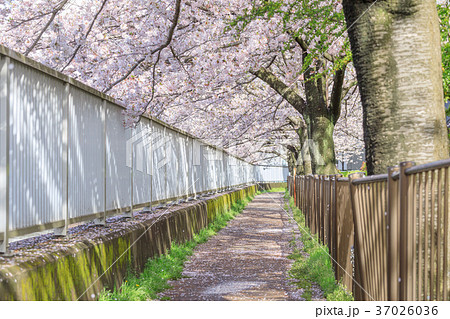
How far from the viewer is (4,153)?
4.66m

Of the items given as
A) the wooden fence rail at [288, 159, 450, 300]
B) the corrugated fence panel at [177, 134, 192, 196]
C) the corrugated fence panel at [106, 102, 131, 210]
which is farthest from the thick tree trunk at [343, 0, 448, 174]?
the corrugated fence panel at [177, 134, 192, 196]

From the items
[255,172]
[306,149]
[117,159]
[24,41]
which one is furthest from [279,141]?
[117,159]

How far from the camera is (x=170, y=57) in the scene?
12945mm

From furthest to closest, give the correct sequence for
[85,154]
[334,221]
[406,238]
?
[334,221], [85,154], [406,238]

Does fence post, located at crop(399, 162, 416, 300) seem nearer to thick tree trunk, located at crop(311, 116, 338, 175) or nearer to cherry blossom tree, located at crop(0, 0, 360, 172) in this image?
cherry blossom tree, located at crop(0, 0, 360, 172)

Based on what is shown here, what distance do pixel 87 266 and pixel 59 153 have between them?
44.9 inches

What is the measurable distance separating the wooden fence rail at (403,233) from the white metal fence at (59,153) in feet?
9.18

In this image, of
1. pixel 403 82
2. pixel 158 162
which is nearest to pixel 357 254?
pixel 403 82

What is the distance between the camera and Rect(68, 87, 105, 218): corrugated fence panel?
6.42 metres

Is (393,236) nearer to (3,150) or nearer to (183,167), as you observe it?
(3,150)

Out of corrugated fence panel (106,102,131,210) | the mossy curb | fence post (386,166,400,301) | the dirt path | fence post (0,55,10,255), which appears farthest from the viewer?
corrugated fence panel (106,102,131,210)

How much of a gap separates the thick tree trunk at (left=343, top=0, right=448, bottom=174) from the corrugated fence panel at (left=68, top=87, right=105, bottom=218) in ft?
9.95

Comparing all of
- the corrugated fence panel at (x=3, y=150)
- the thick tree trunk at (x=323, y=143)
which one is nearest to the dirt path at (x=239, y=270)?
the thick tree trunk at (x=323, y=143)

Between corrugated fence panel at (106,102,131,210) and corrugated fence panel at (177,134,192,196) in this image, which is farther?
corrugated fence panel at (177,134,192,196)
